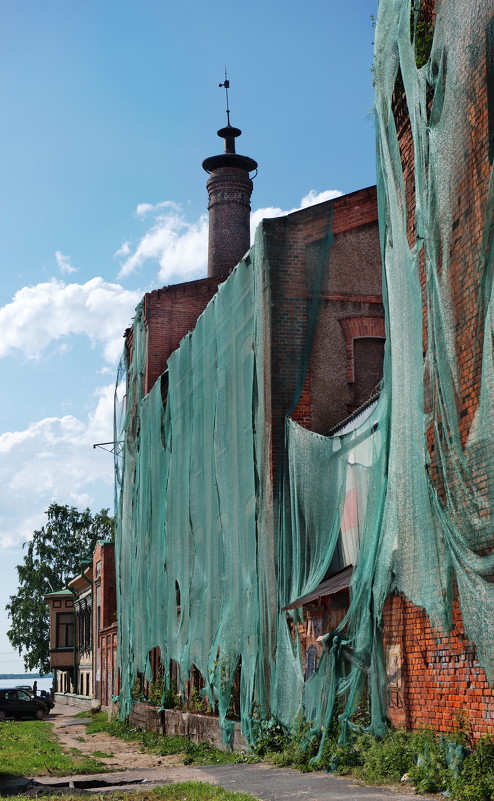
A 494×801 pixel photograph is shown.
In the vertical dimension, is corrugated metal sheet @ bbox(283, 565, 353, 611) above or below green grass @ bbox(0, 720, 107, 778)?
above

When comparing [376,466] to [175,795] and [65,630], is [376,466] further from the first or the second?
[65,630]

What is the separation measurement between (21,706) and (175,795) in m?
26.8

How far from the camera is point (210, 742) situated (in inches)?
581

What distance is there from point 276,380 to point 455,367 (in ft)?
19.0

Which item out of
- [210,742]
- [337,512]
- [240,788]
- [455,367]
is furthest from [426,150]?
[210,742]

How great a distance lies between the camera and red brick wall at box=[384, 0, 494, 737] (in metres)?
8.10

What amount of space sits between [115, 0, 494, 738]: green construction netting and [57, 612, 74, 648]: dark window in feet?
109

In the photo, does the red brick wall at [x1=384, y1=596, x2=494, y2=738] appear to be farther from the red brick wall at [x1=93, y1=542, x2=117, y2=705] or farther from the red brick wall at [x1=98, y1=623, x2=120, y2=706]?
the red brick wall at [x1=93, y1=542, x2=117, y2=705]

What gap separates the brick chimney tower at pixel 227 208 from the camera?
31.7 meters

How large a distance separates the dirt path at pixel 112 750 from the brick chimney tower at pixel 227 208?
15.2m

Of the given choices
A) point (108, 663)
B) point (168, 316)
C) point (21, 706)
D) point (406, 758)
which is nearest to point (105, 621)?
point (108, 663)

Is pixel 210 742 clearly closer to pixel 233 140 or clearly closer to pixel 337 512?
pixel 337 512

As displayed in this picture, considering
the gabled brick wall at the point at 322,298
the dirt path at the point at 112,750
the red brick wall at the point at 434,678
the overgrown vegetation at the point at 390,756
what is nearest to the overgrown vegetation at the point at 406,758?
the overgrown vegetation at the point at 390,756

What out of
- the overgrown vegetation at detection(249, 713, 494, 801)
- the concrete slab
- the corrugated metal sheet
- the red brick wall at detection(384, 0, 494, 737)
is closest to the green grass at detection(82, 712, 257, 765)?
the concrete slab
